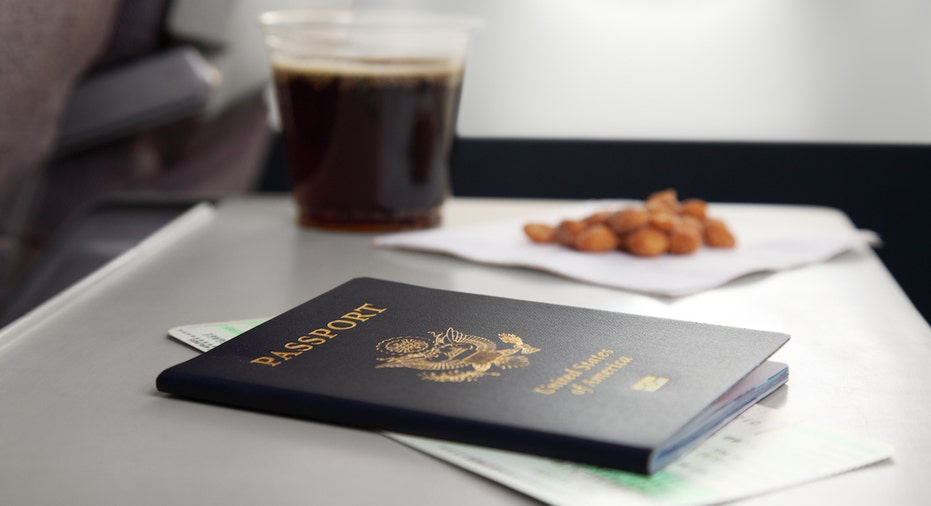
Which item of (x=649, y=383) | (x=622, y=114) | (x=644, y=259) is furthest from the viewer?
(x=622, y=114)

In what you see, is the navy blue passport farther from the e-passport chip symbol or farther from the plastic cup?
the plastic cup

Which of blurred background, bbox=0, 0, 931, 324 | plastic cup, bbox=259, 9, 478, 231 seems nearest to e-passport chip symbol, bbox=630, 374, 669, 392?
plastic cup, bbox=259, 9, 478, 231

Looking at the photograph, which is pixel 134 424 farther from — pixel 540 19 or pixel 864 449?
pixel 540 19

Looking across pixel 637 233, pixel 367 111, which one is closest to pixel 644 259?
pixel 637 233

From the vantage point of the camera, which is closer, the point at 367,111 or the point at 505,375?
the point at 505,375

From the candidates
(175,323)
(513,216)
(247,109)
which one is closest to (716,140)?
(513,216)

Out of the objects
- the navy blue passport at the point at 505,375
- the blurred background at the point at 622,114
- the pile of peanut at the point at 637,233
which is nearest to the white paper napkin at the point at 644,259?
the pile of peanut at the point at 637,233

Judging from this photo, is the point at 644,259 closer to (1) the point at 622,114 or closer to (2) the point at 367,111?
(2) the point at 367,111

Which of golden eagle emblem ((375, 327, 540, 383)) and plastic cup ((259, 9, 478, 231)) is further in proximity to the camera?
plastic cup ((259, 9, 478, 231))
